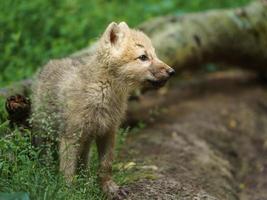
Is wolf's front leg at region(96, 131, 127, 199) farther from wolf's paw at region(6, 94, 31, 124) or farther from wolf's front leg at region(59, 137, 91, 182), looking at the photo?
wolf's paw at region(6, 94, 31, 124)

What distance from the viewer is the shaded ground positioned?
21.5ft

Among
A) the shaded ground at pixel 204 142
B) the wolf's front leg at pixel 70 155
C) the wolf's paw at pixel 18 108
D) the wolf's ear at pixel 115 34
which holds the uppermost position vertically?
the wolf's ear at pixel 115 34

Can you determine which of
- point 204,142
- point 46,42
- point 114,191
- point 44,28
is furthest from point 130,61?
point 44,28

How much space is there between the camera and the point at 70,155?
227 inches

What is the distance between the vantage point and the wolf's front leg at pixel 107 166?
5.81 metres

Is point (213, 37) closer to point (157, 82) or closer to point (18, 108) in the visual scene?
point (157, 82)

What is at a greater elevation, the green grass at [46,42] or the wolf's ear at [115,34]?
the wolf's ear at [115,34]

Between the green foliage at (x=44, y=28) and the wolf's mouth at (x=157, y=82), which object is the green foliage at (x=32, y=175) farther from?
the green foliage at (x=44, y=28)

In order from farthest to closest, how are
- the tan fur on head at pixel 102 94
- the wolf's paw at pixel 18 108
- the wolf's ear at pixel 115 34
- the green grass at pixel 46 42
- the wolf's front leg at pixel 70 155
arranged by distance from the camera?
1. the wolf's paw at pixel 18 108
2. the wolf's ear at pixel 115 34
3. the tan fur on head at pixel 102 94
4. the wolf's front leg at pixel 70 155
5. the green grass at pixel 46 42

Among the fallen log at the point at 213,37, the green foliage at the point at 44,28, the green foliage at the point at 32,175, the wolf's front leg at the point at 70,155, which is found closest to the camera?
the green foliage at the point at 32,175

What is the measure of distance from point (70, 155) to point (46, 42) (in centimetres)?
392

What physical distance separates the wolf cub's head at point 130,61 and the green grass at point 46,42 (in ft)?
2.90

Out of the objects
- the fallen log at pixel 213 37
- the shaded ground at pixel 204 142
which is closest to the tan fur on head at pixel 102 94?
the shaded ground at pixel 204 142

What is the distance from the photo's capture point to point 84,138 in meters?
5.82
